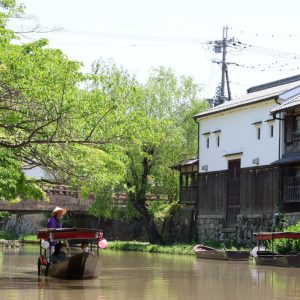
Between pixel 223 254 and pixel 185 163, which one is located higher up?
pixel 185 163

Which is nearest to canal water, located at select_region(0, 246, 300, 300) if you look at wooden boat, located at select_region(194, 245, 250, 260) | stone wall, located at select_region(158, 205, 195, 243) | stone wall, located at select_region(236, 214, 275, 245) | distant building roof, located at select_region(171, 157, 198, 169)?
wooden boat, located at select_region(194, 245, 250, 260)

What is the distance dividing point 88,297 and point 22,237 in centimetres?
5847

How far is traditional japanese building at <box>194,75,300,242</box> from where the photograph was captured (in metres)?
44.6

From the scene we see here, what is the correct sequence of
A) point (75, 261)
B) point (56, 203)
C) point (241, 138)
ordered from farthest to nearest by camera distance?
point (56, 203), point (241, 138), point (75, 261)

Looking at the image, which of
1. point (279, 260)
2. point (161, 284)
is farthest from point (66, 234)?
point (279, 260)

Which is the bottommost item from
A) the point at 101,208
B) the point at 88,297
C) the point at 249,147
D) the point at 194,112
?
the point at 88,297

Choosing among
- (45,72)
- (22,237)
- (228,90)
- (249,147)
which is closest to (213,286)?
(45,72)

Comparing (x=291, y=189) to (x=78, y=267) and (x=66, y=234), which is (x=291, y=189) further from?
(x=78, y=267)

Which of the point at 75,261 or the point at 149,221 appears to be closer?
the point at 75,261

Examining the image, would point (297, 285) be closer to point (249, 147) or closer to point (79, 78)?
point (79, 78)

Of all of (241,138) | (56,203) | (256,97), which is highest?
(256,97)

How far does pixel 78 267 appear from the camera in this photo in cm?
2455

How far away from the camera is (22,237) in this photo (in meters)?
76.9

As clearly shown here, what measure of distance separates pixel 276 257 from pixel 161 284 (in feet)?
38.2
